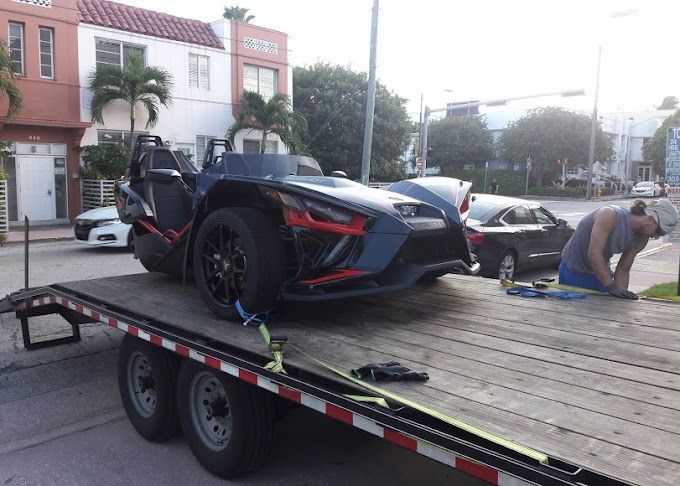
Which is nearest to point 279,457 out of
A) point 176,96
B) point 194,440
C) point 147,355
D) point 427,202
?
point 194,440

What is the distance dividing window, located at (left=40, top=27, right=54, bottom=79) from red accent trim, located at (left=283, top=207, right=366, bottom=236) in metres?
17.9

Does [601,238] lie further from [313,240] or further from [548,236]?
[548,236]

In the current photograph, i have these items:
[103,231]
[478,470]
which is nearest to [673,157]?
[478,470]

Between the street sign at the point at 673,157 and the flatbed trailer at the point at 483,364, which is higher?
the street sign at the point at 673,157

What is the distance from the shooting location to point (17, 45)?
59.3 feet

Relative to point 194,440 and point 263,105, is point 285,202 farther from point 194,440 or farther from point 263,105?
point 263,105

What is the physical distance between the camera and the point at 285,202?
3.82 metres

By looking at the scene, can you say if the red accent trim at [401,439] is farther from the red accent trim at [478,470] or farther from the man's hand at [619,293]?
the man's hand at [619,293]

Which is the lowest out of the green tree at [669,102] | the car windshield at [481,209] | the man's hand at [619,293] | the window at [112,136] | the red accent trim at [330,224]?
the man's hand at [619,293]

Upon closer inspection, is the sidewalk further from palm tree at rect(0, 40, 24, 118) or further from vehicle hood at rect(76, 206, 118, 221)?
vehicle hood at rect(76, 206, 118, 221)

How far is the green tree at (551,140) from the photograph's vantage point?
1839 inches

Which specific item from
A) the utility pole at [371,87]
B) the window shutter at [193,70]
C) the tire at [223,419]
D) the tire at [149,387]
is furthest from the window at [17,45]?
the tire at [223,419]

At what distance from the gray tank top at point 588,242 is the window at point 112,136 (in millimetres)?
18029

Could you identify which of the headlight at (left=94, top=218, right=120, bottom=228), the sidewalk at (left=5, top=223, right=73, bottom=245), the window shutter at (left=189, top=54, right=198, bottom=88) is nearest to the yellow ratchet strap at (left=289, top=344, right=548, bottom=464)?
the headlight at (left=94, top=218, right=120, bottom=228)
